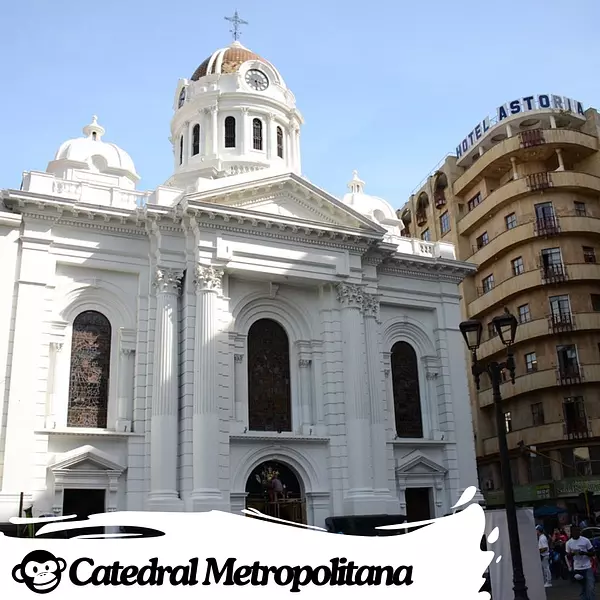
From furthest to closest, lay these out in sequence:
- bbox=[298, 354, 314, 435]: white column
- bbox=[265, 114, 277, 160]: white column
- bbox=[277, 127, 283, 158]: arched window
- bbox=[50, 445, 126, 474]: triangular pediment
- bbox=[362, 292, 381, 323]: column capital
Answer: bbox=[277, 127, 283, 158]: arched window → bbox=[265, 114, 277, 160]: white column → bbox=[362, 292, 381, 323]: column capital → bbox=[298, 354, 314, 435]: white column → bbox=[50, 445, 126, 474]: triangular pediment

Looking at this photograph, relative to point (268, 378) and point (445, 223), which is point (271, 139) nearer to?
point (268, 378)

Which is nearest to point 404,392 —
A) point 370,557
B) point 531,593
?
point 531,593

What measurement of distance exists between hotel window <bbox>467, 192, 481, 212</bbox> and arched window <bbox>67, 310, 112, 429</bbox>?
2855 centimetres

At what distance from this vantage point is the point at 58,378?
931 inches

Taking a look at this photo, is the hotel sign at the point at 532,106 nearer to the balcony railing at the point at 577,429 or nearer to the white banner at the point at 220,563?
the balcony railing at the point at 577,429

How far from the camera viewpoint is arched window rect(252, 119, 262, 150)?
1326 inches

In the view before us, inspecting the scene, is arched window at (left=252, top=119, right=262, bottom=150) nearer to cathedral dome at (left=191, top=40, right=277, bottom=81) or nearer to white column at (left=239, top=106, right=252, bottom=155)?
white column at (left=239, top=106, right=252, bottom=155)

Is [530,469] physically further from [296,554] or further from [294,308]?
[296,554]

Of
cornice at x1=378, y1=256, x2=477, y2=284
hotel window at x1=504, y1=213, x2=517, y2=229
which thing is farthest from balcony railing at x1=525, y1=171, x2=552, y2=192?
cornice at x1=378, y1=256, x2=477, y2=284

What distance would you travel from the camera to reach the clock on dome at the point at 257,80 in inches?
1352

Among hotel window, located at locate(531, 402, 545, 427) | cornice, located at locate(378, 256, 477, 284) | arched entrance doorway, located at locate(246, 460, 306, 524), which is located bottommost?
arched entrance doorway, located at locate(246, 460, 306, 524)

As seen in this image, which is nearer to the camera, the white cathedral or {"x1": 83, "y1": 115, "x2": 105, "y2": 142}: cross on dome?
the white cathedral

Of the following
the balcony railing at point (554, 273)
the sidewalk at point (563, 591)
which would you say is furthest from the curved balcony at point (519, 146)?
the sidewalk at point (563, 591)

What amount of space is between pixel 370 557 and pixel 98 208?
18649 mm
